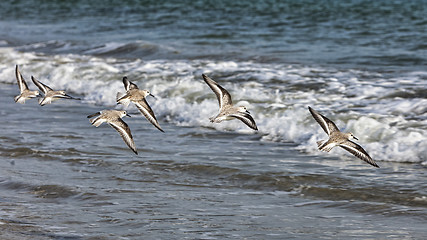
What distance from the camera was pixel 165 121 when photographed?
33.1ft

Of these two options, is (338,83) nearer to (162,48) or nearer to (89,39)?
(162,48)

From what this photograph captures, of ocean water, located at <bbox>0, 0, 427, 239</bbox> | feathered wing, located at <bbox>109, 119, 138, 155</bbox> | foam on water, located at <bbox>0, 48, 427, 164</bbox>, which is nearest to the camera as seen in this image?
ocean water, located at <bbox>0, 0, 427, 239</bbox>

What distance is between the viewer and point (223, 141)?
866 cm

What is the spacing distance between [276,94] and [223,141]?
2.33 metres

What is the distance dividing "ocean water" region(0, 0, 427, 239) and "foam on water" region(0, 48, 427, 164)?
1.1 inches

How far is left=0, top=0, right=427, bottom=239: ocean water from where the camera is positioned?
5.79 meters

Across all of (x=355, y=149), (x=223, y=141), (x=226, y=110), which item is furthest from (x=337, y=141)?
(x=223, y=141)

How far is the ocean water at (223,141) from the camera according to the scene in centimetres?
579

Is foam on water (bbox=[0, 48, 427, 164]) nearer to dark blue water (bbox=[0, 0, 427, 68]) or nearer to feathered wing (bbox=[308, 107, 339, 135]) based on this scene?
dark blue water (bbox=[0, 0, 427, 68])

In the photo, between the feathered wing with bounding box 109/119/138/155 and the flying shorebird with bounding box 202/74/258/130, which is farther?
the flying shorebird with bounding box 202/74/258/130

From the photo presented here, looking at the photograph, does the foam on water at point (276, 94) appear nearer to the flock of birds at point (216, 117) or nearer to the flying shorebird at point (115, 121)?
the flock of birds at point (216, 117)

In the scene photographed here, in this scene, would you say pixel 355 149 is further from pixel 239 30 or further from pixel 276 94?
pixel 239 30

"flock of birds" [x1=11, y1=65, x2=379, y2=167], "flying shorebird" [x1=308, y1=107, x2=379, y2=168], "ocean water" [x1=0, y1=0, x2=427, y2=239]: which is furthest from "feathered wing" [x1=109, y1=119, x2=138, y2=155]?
"flying shorebird" [x1=308, y1=107, x2=379, y2=168]

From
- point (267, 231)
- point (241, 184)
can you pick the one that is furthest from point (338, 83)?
point (267, 231)
